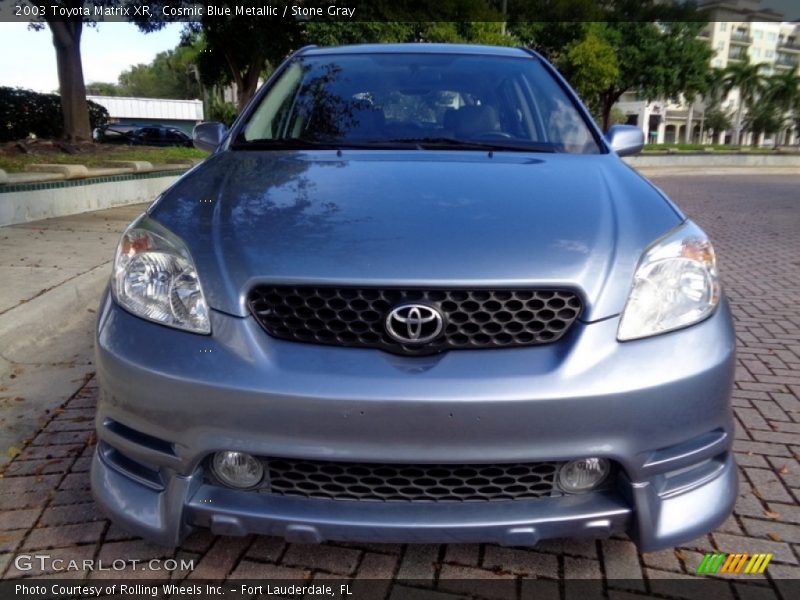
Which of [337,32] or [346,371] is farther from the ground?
[337,32]

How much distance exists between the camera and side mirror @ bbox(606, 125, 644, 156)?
313 centimetres

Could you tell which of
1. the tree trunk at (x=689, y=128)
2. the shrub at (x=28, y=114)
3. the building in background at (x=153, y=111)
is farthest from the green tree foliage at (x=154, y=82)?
the shrub at (x=28, y=114)

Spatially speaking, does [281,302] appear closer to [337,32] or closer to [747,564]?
[747,564]

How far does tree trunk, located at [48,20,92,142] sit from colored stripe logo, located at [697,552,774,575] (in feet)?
43.4

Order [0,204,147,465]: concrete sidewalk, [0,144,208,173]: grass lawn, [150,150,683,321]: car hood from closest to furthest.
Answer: [150,150,683,321]: car hood, [0,204,147,465]: concrete sidewalk, [0,144,208,173]: grass lawn

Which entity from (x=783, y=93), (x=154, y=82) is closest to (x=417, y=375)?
(x=783, y=93)

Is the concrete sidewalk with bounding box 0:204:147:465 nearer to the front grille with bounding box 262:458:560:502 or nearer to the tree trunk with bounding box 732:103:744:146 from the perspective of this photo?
the front grille with bounding box 262:458:560:502

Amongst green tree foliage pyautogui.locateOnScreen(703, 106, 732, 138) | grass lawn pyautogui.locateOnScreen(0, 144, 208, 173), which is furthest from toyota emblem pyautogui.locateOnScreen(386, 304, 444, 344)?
green tree foliage pyautogui.locateOnScreen(703, 106, 732, 138)

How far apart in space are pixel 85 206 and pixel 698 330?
8455 mm

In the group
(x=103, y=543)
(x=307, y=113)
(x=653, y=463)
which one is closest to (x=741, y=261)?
(x=307, y=113)

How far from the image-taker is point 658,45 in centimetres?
3803

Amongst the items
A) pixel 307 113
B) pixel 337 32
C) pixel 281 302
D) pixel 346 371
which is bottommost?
pixel 346 371

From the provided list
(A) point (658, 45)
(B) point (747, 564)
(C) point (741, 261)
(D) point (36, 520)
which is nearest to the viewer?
(B) point (747, 564)

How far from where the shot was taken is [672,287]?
189 centimetres
